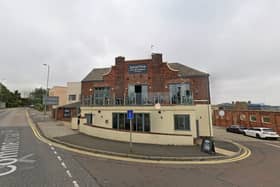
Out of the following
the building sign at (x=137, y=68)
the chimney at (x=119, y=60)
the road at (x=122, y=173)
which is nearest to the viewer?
the road at (x=122, y=173)

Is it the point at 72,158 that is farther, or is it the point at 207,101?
the point at 207,101

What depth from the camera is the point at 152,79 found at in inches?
912

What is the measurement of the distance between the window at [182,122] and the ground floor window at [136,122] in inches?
110

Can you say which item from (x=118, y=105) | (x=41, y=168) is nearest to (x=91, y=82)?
(x=118, y=105)

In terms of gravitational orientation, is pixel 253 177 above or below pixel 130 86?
below

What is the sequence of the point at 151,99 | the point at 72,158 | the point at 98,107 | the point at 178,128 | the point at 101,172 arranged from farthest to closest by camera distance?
1. the point at 98,107
2. the point at 151,99
3. the point at 178,128
4. the point at 72,158
5. the point at 101,172

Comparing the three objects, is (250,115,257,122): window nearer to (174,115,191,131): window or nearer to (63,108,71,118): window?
(174,115,191,131): window

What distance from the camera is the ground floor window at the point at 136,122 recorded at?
60.4ft

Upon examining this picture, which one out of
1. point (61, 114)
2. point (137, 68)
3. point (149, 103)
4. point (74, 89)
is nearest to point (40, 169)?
point (149, 103)

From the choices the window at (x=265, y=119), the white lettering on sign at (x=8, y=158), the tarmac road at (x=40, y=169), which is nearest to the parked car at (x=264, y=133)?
the window at (x=265, y=119)

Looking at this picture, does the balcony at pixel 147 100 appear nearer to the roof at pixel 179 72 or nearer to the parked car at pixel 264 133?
the roof at pixel 179 72

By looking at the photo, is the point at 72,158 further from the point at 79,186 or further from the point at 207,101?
the point at 207,101

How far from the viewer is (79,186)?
6109 millimetres

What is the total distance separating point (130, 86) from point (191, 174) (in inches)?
659
